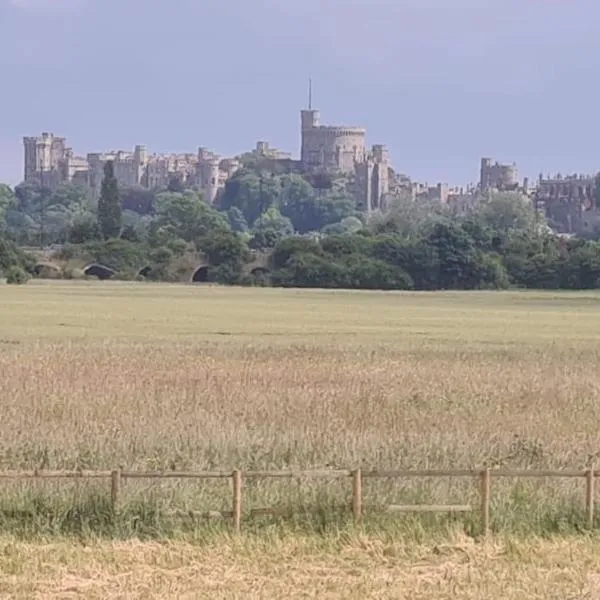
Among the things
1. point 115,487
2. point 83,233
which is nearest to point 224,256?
point 83,233

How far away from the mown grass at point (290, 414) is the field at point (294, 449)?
0.20 feet

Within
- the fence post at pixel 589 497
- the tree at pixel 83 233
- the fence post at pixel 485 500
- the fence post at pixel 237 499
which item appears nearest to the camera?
the fence post at pixel 237 499

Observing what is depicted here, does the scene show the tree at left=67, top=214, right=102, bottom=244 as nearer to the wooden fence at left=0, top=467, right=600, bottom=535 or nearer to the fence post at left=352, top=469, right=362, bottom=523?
the wooden fence at left=0, top=467, right=600, bottom=535

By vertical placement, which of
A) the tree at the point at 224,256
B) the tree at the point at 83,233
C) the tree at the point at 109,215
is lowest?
the tree at the point at 224,256

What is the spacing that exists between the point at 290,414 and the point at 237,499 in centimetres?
1280

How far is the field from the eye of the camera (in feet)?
60.6

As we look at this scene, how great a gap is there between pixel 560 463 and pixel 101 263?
427 ft

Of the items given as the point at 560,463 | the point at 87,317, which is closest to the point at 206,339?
the point at 87,317

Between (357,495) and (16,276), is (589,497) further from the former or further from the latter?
(16,276)

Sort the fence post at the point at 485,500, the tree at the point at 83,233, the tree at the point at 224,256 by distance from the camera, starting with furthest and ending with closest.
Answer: the tree at the point at 83,233 → the tree at the point at 224,256 → the fence post at the point at 485,500

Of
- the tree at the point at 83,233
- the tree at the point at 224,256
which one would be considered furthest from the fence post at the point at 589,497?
the tree at the point at 83,233

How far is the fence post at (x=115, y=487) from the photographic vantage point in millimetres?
19922

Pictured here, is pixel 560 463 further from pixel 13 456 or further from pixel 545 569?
pixel 13 456

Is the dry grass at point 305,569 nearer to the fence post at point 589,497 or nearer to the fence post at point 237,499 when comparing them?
the fence post at point 237,499
